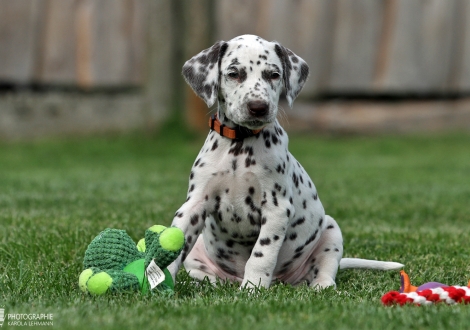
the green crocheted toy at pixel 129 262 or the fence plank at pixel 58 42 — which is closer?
the green crocheted toy at pixel 129 262

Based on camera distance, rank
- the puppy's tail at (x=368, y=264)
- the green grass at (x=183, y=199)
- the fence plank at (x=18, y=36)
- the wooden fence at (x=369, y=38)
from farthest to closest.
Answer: the wooden fence at (x=369, y=38), the fence plank at (x=18, y=36), the puppy's tail at (x=368, y=264), the green grass at (x=183, y=199)

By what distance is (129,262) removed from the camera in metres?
4.18

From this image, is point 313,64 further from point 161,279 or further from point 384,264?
point 161,279

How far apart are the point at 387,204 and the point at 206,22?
5.07 metres

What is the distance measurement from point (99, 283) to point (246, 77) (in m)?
1.40

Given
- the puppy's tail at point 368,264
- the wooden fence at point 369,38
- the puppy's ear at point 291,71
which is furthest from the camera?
the wooden fence at point 369,38

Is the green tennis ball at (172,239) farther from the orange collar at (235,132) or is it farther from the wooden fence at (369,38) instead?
the wooden fence at (369,38)

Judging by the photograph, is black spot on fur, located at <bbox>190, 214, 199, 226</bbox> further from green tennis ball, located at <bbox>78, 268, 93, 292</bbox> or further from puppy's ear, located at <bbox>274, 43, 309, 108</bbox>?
puppy's ear, located at <bbox>274, 43, 309, 108</bbox>

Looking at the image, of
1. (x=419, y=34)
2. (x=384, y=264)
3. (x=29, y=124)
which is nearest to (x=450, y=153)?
(x=419, y=34)

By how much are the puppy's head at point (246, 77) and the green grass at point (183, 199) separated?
96 cm

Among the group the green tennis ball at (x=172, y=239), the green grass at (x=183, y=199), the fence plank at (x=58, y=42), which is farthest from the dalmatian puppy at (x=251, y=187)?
the fence plank at (x=58, y=42)

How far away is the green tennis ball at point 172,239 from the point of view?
157 inches

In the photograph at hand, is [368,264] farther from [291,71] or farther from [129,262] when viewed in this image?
[129,262]

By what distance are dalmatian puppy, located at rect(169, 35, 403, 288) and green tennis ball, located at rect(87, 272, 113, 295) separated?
53 centimetres
